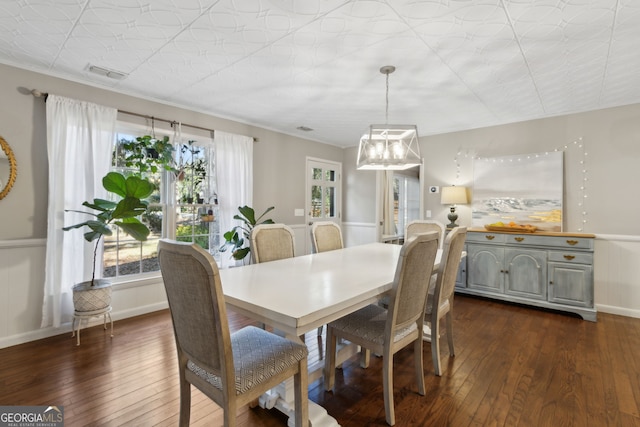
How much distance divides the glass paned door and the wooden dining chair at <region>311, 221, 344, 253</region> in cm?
183

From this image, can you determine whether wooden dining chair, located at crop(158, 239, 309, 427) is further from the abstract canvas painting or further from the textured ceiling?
the abstract canvas painting

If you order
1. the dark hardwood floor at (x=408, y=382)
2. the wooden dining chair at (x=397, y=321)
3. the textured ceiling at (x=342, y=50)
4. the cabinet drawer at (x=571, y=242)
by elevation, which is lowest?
the dark hardwood floor at (x=408, y=382)

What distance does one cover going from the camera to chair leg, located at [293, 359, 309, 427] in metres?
1.40

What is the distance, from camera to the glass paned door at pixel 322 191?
5273 mm

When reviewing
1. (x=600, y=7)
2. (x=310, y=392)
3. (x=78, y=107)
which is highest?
(x=600, y=7)

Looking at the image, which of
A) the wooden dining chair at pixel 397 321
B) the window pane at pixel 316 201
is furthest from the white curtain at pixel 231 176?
the wooden dining chair at pixel 397 321

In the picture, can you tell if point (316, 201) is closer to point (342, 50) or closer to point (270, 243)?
point (270, 243)

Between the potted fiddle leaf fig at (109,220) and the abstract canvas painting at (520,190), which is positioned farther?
the abstract canvas painting at (520,190)

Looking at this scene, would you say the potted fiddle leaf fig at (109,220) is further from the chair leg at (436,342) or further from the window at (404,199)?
the window at (404,199)

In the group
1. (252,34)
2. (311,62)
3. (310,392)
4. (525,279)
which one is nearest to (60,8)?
(252,34)

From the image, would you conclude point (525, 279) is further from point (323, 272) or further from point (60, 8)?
point (60, 8)

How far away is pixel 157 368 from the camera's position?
2.25 metres

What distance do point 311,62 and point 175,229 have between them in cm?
249

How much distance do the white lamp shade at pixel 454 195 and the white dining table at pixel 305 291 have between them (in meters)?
2.30
